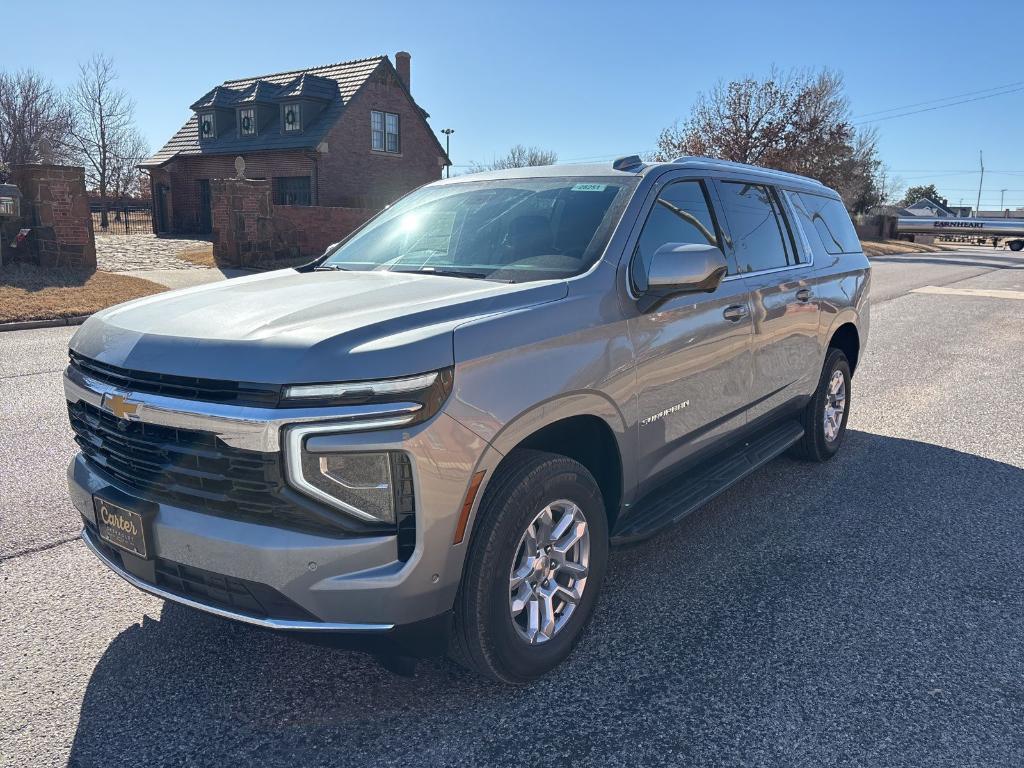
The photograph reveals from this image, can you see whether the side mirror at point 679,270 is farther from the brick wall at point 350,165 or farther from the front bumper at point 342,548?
the brick wall at point 350,165

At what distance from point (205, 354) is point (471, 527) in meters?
0.99

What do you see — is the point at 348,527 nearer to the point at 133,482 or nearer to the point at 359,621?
the point at 359,621

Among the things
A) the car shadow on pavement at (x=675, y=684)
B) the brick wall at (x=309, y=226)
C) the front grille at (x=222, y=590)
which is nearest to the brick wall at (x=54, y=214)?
the brick wall at (x=309, y=226)

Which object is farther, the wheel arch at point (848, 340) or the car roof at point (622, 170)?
the wheel arch at point (848, 340)

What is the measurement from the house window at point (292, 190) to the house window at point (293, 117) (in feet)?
6.70

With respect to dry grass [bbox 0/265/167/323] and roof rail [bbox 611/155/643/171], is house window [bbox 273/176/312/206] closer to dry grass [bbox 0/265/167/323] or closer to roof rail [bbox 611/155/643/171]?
dry grass [bbox 0/265/167/323]

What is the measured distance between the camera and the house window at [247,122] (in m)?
34.0

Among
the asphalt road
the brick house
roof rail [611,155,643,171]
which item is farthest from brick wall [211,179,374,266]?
roof rail [611,155,643,171]

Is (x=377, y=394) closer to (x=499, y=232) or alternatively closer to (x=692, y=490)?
(x=499, y=232)

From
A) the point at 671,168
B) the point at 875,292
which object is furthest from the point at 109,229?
the point at 671,168

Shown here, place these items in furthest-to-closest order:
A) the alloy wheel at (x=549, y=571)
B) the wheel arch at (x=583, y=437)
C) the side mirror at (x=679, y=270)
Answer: the side mirror at (x=679, y=270)
the alloy wheel at (x=549, y=571)
the wheel arch at (x=583, y=437)

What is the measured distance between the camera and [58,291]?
1403 cm

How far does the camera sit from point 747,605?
141 inches

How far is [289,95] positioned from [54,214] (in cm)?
1901
